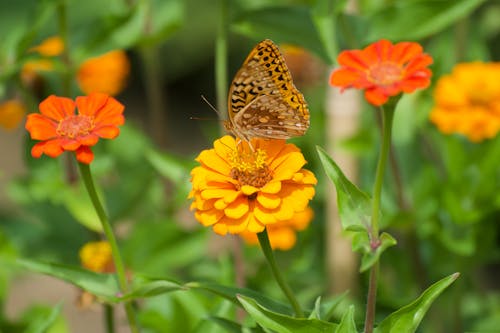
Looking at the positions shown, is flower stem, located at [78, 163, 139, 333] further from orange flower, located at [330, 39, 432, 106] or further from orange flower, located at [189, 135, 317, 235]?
orange flower, located at [330, 39, 432, 106]

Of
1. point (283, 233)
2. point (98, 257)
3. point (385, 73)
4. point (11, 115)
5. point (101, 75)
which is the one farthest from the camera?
point (101, 75)

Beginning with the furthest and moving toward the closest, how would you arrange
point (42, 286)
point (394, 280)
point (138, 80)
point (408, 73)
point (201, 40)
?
point (138, 80), point (201, 40), point (42, 286), point (394, 280), point (408, 73)

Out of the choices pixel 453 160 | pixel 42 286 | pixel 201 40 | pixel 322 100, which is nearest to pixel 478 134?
pixel 453 160

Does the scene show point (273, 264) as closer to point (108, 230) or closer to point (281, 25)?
point (108, 230)

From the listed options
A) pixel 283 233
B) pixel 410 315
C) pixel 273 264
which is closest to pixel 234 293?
pixel 273 264

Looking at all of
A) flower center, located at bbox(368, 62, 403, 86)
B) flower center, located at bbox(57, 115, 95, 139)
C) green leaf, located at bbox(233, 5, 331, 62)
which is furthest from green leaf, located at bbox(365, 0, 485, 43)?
flower center, located at bbox(57, 115, 95, 139)

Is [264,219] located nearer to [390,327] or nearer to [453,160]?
[390,327]
